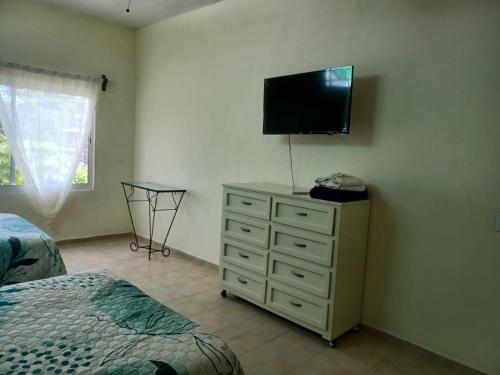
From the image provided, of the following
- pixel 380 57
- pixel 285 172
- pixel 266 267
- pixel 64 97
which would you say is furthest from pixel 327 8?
pixel 64 97

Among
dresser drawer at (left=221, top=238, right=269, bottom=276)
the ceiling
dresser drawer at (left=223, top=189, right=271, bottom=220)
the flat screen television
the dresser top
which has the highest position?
the ceiling

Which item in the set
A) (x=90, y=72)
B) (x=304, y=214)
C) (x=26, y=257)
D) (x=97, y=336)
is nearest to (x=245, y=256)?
(x=304, y=214)

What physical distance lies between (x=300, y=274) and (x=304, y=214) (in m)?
0.43

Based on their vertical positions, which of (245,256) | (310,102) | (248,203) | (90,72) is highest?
(90,72)

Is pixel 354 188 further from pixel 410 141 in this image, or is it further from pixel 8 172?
pixel 8 172

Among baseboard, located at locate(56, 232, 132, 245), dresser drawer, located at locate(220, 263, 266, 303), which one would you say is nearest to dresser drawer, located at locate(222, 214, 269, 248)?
dresser drawer, located at locate(220, 263, 266, 303)

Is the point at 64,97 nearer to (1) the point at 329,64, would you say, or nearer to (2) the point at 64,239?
(2) the point at 64,239

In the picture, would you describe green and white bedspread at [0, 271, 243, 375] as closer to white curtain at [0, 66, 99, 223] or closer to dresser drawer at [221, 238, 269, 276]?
dresser drawer at [221, 238, 269, 276]

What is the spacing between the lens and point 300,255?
2621 millimetres

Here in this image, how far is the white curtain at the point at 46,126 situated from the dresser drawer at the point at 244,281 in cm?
244

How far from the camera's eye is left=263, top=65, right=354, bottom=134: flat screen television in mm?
2597

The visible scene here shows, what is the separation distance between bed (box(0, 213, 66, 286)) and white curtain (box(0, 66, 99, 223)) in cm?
177

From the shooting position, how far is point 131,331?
51.6 inches

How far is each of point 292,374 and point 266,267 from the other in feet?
2.76
